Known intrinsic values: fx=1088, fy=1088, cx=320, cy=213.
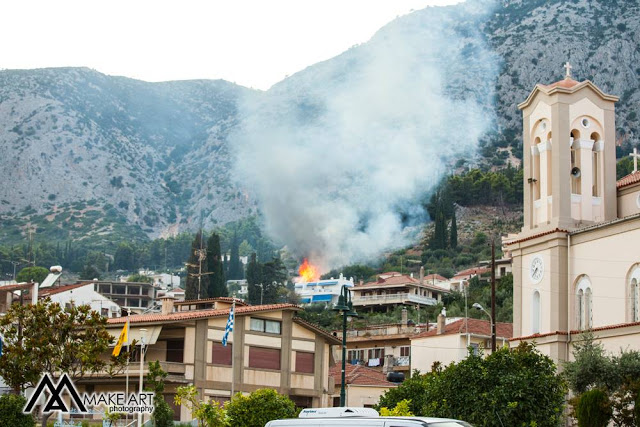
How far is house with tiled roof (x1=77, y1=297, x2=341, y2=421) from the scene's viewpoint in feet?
196

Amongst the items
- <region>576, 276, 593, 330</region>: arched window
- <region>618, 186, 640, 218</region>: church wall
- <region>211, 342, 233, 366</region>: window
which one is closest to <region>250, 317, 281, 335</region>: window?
<region>211, 342, 233, 366</region>: window

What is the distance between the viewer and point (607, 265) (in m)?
50.7

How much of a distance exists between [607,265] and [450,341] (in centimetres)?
2712

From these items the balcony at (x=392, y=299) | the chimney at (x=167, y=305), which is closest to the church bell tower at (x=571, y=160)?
the chimney at (x=167, y=305)

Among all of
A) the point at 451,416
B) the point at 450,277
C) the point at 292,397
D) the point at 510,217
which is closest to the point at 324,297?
the point at 450,277

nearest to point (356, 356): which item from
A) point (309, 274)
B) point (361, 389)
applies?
point (361, 389)

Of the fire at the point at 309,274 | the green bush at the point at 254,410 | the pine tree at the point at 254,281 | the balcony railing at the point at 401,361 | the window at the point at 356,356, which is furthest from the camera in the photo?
the fire at the point at 309,274

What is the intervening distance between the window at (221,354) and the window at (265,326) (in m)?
2.13

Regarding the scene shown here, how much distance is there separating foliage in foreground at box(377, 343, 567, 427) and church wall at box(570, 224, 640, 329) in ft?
36.3

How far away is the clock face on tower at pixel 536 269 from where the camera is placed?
5475 centimetres

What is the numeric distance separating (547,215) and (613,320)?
771 cm

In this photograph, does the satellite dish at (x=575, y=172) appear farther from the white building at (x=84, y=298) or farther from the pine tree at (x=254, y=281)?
the pine tree at (x=254, y=281)

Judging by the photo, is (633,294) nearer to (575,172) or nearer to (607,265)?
(607,265)

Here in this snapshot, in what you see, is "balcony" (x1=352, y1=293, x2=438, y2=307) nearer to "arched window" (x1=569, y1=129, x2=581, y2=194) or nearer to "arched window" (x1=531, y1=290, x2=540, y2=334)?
"arched window" (x1=569, y1=129, x2=581, y2=194)
